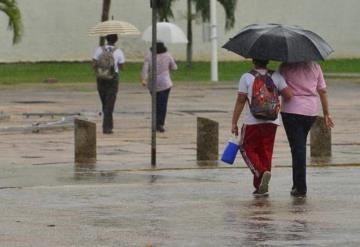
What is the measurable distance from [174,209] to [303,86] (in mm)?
2094

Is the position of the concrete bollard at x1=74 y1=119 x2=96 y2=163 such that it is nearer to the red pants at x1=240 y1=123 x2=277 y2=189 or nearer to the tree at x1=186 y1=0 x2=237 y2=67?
the red pants at x1=240 y1=123 x2=277 y2=189

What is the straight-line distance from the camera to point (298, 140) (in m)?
14.0

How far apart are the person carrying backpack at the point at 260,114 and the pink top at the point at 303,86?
91 millimetres

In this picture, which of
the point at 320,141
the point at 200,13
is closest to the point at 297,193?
the point at 320,141

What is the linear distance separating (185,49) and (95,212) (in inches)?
1963

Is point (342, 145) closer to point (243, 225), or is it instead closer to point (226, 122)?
point (226, 122)

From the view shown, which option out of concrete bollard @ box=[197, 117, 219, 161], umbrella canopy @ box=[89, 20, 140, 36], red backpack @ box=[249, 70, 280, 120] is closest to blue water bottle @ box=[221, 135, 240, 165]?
red backpack @ box=[249, 70, 280, 120]

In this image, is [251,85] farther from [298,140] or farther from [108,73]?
[108,73]

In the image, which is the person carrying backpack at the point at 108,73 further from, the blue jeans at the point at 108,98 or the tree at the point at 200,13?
the tree at the point at 200,13

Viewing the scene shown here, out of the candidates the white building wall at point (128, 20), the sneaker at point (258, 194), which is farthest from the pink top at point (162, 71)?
the white building wall at point (128, 20)

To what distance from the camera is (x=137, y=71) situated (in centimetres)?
5338

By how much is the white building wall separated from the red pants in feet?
149

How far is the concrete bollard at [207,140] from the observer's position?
18.4 metres

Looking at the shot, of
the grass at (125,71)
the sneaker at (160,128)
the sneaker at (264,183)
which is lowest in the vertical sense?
the grass at (125,71)
